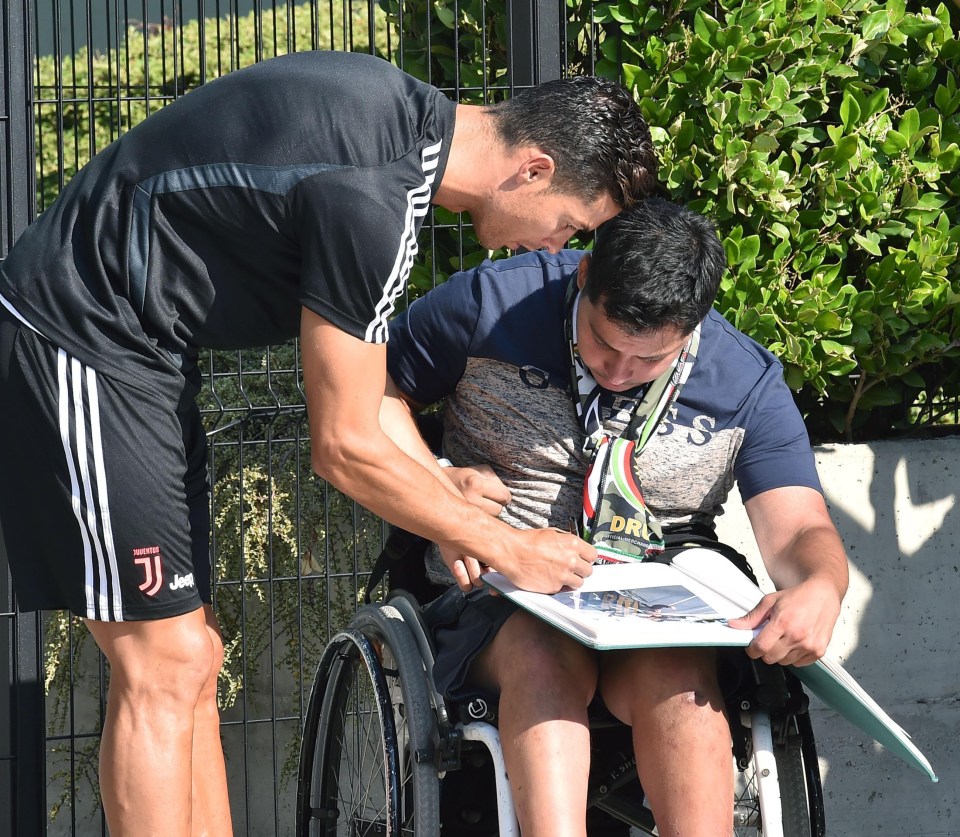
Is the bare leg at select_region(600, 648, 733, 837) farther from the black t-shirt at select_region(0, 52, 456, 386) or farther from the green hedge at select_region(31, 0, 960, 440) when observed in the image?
the green hedge at select_region(31, 0, 960, 440)

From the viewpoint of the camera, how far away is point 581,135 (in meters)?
2.33

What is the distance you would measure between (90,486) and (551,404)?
0.98 meters

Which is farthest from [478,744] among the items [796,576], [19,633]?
[19,633]

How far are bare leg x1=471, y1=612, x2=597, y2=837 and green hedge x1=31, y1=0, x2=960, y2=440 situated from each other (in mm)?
1328

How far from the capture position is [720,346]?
2682 mm

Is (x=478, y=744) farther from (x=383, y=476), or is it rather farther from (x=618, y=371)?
(x=618, y=371)

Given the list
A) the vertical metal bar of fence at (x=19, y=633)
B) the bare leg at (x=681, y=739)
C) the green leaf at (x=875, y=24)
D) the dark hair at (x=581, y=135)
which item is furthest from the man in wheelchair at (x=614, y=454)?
the vertical metal bar of fence at (x=19, y=633)

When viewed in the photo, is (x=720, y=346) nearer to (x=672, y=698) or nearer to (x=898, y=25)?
(x=672, y=698)

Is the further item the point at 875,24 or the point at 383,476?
the point at 875,24

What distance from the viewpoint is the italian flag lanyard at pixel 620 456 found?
8.32 feet

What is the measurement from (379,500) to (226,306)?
461 mm

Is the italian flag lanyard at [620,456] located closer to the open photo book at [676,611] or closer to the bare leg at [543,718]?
the open photo book at [676,611]

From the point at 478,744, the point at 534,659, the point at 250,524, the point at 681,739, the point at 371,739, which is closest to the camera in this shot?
the point at 681,739

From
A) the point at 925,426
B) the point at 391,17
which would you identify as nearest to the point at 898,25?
the point at 925,426
